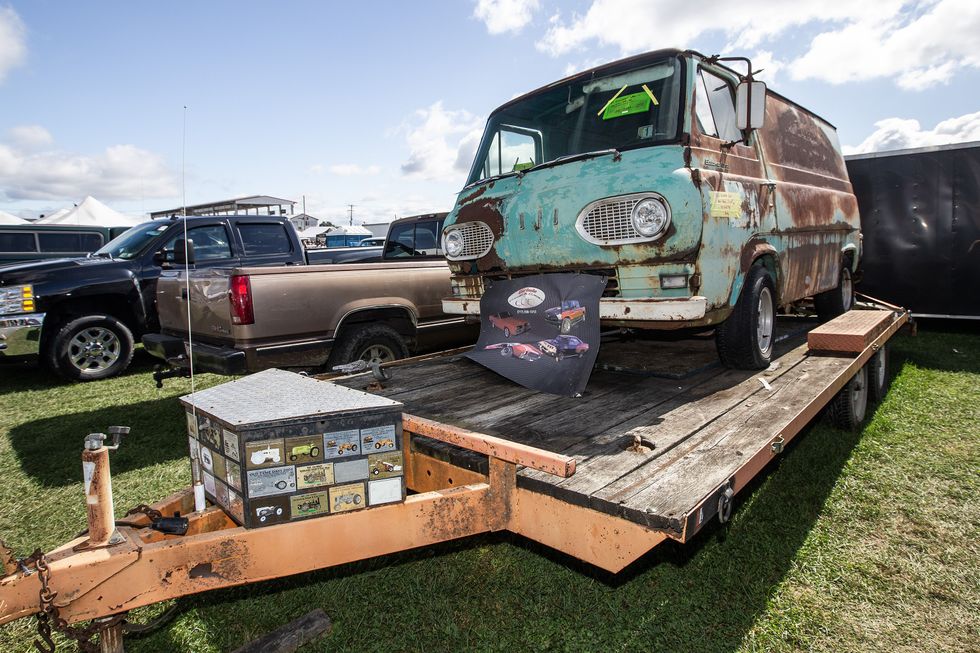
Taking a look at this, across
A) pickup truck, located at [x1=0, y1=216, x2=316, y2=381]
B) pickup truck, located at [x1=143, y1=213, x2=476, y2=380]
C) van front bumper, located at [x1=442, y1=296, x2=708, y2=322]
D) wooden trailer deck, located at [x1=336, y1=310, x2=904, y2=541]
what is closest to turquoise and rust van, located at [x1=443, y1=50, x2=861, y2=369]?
van front bumper, located at [x1=442, y1=296, x2=708, y2=322]

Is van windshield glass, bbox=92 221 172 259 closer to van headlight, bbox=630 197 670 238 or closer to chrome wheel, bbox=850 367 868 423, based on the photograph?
van headlight, bbox=630 197 670 238

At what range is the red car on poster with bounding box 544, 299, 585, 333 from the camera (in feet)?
11.6

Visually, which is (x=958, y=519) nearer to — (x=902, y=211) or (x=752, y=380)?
(x=752, y=380)

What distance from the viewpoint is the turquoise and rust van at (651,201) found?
11.4 ft

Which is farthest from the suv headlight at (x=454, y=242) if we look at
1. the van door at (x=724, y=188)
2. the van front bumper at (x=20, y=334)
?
the van front bumper at (x=20, y=334)

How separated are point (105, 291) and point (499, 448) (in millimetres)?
6981

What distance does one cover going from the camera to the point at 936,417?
208 inches

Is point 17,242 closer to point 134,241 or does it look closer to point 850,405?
point 134,241

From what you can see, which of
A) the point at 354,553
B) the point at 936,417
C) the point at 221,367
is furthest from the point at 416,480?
the point at 936,417

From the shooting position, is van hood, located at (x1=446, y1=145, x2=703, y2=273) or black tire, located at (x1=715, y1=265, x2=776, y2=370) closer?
van hood, located at (x1=446, y1=145, x2=703, y2=273)

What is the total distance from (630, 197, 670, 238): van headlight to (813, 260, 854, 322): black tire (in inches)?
150

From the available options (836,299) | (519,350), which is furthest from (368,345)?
(836,299)

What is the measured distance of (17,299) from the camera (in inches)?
274

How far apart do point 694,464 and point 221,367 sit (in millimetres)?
3567
